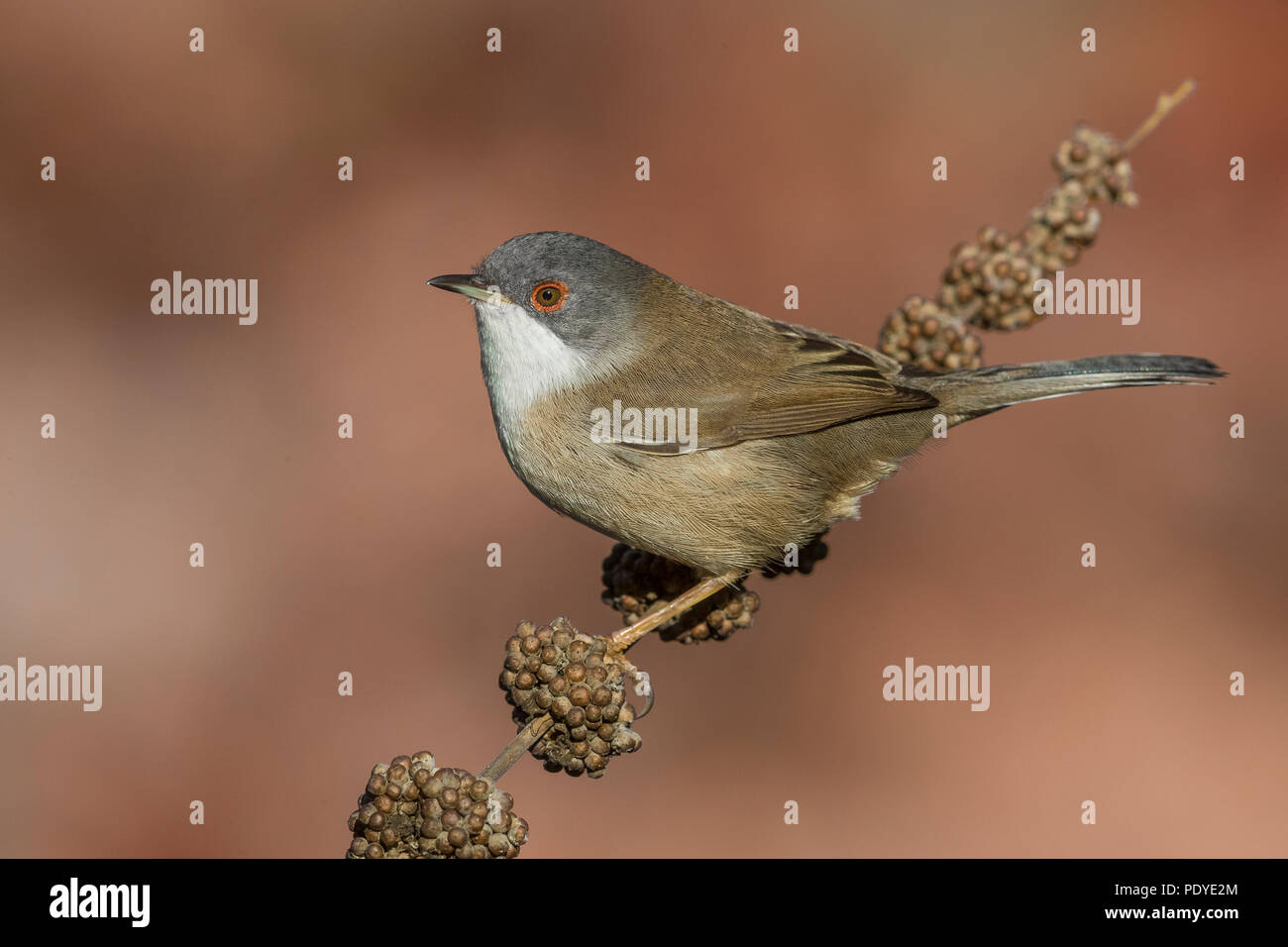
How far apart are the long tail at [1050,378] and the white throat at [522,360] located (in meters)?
1.48

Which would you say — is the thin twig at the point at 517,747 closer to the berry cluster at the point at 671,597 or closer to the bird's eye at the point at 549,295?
the berry cluster at the point at 671,597

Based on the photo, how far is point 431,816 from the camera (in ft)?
11.0

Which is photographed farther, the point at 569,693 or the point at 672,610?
the point at 672,610

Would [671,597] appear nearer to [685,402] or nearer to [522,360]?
[685,402]

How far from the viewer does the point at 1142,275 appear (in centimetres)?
920

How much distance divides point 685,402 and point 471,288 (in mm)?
968

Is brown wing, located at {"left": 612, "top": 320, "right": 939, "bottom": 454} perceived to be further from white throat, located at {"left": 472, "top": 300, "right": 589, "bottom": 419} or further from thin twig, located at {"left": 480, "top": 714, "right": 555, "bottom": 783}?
thin twig, located at {"left": 480, "top": 714, "right": 555, "bottom": 783}

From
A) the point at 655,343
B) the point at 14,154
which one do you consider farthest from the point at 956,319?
the point at 14,154

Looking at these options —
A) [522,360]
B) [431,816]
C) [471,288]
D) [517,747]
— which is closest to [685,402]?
[522,360]

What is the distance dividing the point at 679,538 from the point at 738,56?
677 cm

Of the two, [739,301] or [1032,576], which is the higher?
[739,301]

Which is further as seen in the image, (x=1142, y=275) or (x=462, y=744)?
(x=1142, y=275)

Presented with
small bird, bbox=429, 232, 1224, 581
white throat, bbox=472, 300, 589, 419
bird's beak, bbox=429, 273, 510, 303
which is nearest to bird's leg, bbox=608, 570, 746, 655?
small bird, bbox=429, 232, 1224, 581

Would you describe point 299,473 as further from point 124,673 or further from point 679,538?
point 679,538
